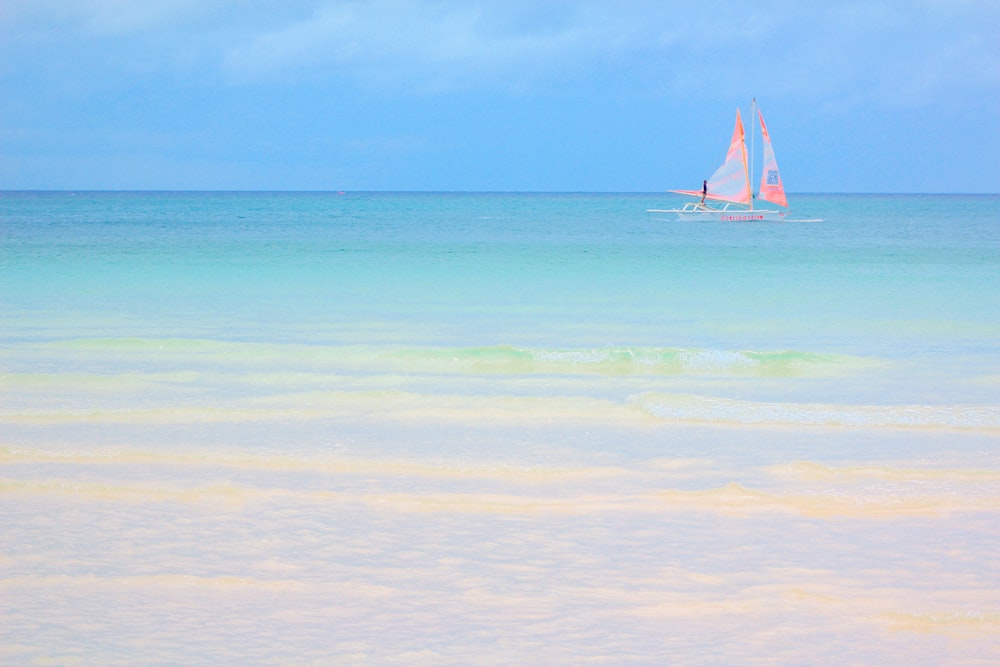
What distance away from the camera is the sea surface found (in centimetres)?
395

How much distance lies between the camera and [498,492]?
5.67 meters

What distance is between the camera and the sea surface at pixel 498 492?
395 cm

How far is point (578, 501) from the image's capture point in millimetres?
5496

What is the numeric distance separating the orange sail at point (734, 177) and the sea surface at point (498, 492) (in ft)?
117

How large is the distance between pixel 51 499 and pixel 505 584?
2702mm

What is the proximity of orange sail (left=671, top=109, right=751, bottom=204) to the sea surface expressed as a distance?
117ft

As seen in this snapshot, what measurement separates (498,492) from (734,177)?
46.7m

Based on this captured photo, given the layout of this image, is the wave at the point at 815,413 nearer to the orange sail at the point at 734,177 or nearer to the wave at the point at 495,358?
the wave at the point at 495,358

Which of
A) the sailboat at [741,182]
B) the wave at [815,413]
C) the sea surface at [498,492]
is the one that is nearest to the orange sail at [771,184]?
the sailboat at [741,182]

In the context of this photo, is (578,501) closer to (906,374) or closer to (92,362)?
(906,374)

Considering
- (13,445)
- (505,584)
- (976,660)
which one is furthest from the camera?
(13,445)

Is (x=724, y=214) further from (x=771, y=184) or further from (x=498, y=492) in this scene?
(x=498, y=492)

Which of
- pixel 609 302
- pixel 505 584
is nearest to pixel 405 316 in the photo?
pixel 609 302

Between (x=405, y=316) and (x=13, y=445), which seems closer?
(x=13, y=445)
